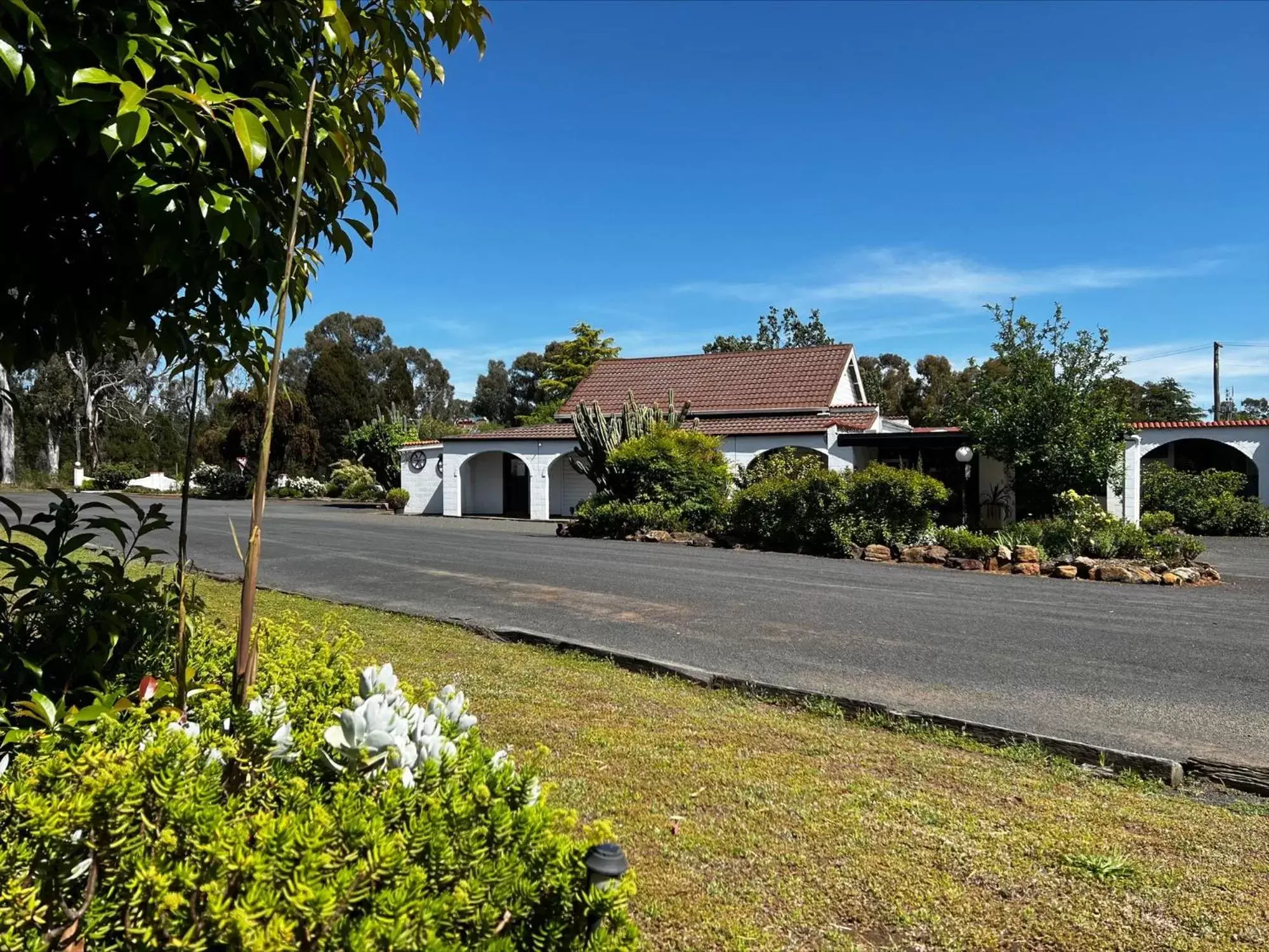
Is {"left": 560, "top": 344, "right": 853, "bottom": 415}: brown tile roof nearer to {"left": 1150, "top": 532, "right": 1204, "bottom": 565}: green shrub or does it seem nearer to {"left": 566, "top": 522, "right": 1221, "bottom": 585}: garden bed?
{"left": 566, "top": 522, "right": 1221, "bottom": 585}: garden bed

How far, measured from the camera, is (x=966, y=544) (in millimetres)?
14750

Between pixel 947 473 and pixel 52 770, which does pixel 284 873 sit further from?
pixel 947 473

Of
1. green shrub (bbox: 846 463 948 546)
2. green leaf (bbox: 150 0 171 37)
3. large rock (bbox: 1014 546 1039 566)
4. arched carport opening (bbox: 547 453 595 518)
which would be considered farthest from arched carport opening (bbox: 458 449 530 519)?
green leaf (bbox: 150 0 171 37)

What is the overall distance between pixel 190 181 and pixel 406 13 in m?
0.82

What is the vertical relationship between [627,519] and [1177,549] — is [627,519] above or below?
above

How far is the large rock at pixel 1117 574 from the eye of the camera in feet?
41.3

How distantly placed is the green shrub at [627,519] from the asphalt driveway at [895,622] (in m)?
2.82

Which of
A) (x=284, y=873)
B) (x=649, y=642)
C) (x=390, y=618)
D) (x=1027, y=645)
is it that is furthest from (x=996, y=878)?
(x=390, y=618)

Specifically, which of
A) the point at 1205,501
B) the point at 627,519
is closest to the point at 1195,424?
the point at 1205,501

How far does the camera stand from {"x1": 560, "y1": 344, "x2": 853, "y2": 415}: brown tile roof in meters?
28.8

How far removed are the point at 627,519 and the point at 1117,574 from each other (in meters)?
9.86

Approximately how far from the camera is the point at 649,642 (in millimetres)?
7160

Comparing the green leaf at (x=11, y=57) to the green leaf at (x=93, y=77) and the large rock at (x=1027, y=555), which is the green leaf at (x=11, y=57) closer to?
the green leaf at (x=93, y=77)

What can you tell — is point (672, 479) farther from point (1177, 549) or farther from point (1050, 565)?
point (1177, 549)
